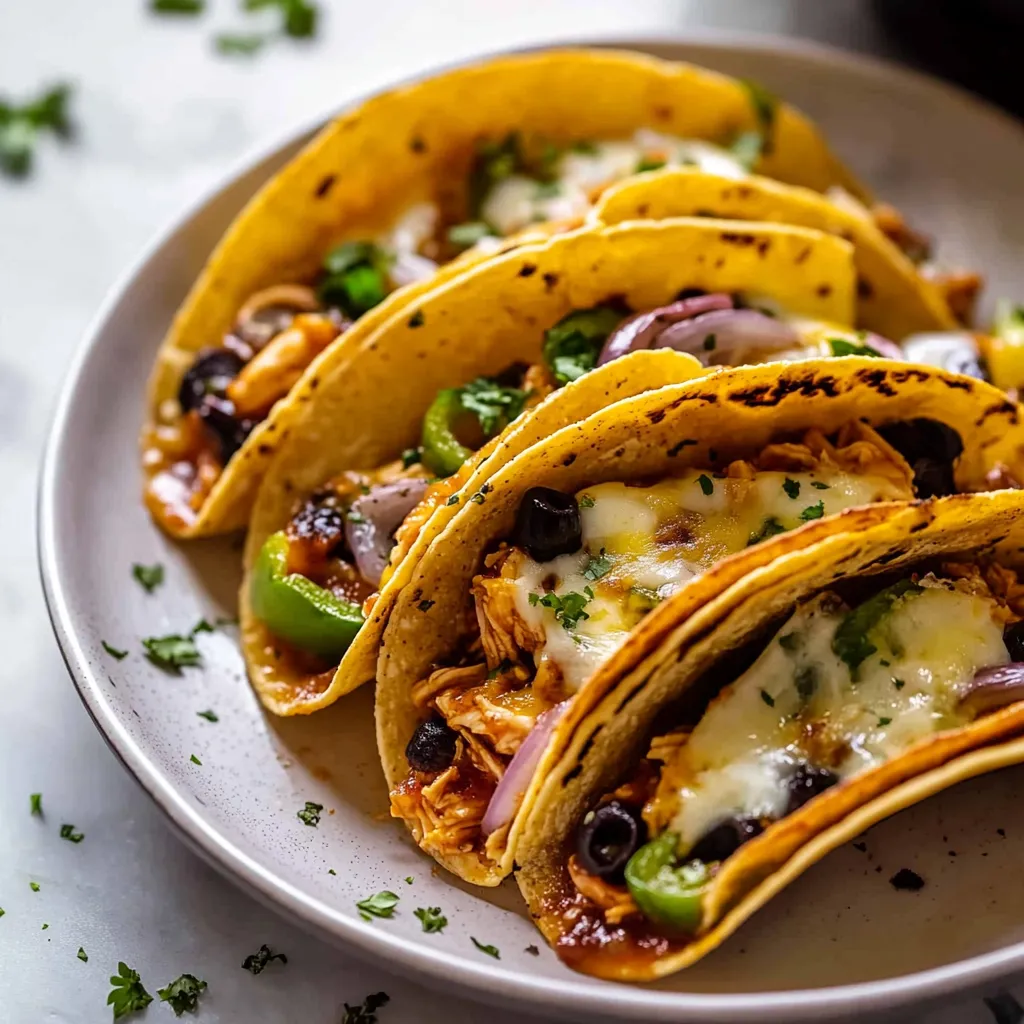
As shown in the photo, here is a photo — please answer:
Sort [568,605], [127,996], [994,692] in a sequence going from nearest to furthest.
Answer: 1. [994,692]
2. [568,605]
3. [127,996]

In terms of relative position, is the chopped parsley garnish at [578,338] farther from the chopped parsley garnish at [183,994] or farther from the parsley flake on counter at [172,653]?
the chopped parsley garnish at [183,994]

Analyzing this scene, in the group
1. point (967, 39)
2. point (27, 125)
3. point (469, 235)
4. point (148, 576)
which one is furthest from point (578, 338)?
point (27, 125)

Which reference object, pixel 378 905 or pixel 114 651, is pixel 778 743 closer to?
pixel 378 905

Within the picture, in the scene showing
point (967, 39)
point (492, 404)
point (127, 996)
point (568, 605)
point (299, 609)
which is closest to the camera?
point (568, 605)

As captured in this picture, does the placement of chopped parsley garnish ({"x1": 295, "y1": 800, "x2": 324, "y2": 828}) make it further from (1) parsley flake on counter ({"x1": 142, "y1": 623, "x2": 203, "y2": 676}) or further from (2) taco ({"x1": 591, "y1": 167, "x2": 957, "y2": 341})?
(2) taco ({"x1": 591, "y1": 167, "x2": 957, "y2": 341})

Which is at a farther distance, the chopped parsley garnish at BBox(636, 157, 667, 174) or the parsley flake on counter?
the chopped parsley garnish at BBox(636, 157, 667, 174)

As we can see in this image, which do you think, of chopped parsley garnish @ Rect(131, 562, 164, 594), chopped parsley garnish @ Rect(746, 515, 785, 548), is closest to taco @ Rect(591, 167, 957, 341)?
chopped parsley garnish @ Rect(746, 515, 785, 548)

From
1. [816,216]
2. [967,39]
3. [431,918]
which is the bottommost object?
[431,918]

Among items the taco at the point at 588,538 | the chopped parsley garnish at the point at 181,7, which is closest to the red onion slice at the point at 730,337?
the taco at the point at 588,538
